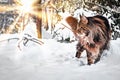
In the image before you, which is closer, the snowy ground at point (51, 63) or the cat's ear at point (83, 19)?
the snowy ground at point (51, 63)

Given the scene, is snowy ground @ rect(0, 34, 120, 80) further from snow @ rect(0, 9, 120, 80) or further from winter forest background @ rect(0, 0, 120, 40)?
winter forest background @ rect(0, 0, 120, 40)

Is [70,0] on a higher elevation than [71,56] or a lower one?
higher

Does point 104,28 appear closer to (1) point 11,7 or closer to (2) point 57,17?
(2) point 57,17

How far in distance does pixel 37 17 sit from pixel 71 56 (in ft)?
1.39

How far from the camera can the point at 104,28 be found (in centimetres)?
202

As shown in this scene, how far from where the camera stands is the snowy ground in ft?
6.12

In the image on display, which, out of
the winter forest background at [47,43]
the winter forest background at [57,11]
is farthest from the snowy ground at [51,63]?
the winter forest background at [57,11]

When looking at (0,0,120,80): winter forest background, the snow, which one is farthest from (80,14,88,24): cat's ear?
the snow

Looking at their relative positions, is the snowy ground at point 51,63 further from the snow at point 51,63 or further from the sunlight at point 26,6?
the sunlight at point 26,6

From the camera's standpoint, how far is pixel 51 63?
6.24ft

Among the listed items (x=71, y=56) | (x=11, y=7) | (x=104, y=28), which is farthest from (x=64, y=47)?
(x=11, y=7)

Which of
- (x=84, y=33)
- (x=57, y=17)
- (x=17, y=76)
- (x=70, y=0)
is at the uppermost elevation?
(x=70, y=0)

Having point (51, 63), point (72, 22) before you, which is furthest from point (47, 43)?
point (72, 22)

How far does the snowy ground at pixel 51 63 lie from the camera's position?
186cm
